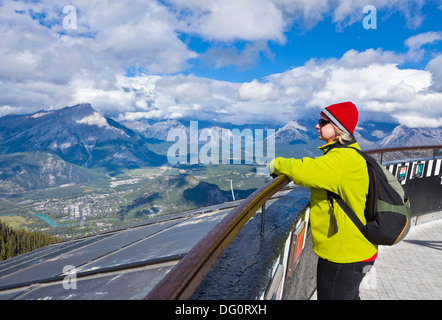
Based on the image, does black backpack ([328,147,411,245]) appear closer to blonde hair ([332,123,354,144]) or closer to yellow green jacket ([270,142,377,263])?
yellow green jacket ([270,142,377,263])

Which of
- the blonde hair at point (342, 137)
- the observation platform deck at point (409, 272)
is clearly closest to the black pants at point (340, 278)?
the blonde hair at point (342, 137)

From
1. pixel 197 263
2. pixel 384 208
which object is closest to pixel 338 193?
pixel 384 208

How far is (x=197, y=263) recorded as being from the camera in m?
1.29

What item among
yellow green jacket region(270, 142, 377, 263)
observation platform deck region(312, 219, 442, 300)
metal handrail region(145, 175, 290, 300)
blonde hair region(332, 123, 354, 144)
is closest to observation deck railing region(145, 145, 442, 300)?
metal handrail region(145, 175, 290, 300)

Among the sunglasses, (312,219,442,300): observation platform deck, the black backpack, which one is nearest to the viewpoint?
the black backpack

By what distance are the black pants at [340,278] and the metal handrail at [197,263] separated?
43.8 inches

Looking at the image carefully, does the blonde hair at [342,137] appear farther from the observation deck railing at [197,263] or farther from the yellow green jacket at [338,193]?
the observation deck railing at [197,263]

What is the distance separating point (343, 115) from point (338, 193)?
739 mm

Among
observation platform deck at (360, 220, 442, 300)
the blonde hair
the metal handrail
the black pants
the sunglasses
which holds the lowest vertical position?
observation platform deck at (360, 220, 442, 300)

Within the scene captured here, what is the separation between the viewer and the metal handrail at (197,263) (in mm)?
1143

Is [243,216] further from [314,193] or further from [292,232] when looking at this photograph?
[292,232]

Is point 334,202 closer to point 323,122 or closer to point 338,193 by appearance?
point 338,193

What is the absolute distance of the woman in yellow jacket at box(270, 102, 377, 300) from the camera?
2.12 m
